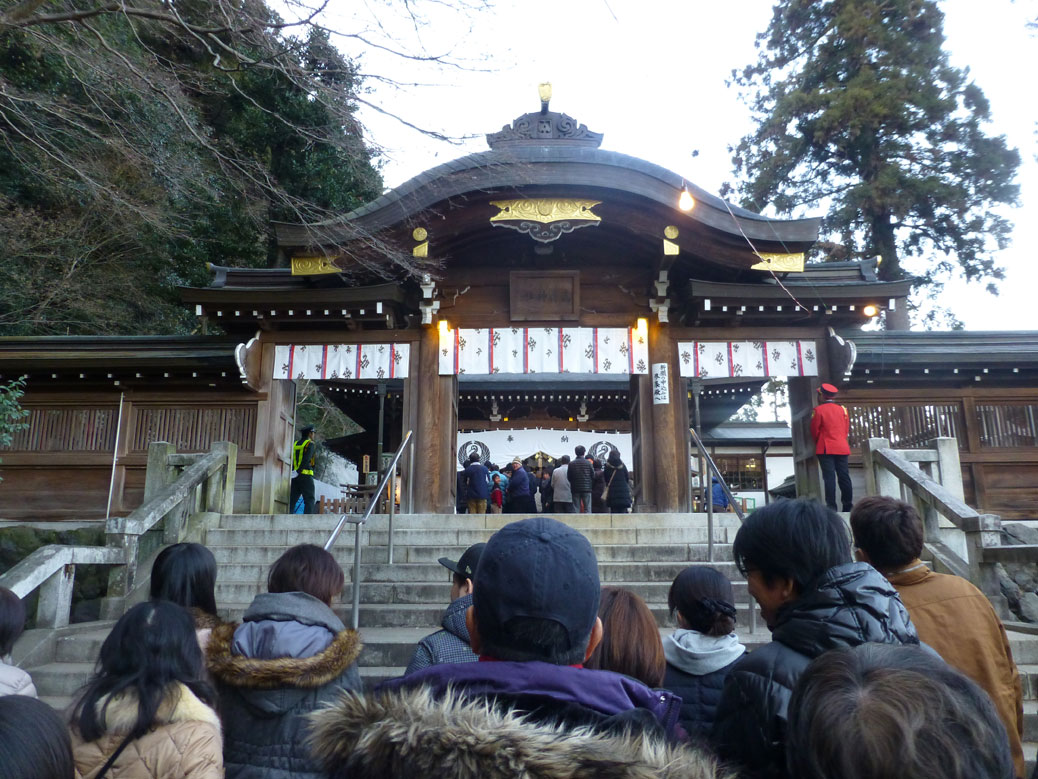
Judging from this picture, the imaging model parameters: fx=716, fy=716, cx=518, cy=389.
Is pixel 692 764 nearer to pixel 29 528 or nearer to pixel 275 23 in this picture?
pixel 275 23

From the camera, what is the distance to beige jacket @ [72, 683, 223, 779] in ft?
6.24

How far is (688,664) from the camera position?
95.7 inches

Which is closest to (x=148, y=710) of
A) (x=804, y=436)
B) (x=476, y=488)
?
(x=804, y=436)

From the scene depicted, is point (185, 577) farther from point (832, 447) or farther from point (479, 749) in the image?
point (832, 447)

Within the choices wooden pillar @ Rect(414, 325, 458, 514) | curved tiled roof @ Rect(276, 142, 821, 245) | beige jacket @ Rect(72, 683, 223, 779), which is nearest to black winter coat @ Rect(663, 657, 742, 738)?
beige jacket @ Rect(72, 683, 223, 779)

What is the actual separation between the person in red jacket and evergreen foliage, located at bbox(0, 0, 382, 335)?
20.7 feet

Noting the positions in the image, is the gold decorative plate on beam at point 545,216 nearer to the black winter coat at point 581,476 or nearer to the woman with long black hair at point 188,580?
the black winter coat at point 581,476

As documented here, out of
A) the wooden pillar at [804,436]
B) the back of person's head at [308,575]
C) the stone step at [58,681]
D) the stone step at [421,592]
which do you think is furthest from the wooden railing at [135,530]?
the wooden pillar at [804,436]

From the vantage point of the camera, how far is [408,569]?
7.19 metres

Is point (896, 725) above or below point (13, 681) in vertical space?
above

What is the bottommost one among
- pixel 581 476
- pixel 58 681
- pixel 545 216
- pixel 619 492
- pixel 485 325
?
pixel 58 681

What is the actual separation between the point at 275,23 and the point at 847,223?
57.1 ft

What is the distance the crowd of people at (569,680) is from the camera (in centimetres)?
115

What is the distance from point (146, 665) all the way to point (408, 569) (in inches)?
207
